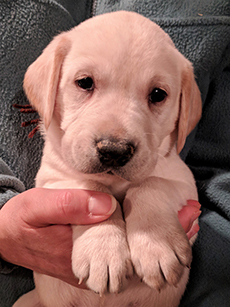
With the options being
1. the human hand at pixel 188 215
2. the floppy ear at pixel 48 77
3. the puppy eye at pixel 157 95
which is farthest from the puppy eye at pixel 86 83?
the human hand at pixel 188 215

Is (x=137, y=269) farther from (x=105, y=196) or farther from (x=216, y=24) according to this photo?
(x=216, y=24)

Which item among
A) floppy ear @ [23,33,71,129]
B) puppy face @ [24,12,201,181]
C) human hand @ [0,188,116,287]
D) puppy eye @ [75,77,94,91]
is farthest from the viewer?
floppy ear @ [23,33,71,129]

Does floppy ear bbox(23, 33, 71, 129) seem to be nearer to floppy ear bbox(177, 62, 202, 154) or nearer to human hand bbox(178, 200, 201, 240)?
floppy ear bbox(177, 62, 202, 154)

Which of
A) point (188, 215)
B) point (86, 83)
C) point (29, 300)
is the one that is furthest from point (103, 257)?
point (29, 300)

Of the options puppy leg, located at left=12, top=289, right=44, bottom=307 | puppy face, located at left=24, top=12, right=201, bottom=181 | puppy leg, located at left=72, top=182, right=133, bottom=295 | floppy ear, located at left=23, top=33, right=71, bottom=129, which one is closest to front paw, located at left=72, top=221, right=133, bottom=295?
puppy leg, located at left=72, top=182, right=133, bottom=295

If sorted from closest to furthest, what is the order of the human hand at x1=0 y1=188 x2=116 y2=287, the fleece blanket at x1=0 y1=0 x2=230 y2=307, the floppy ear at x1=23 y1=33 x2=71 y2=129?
1. the human hand at x1=0 y1=188 x2=116 y2=287
2. the floppy ear at x1=23 y1=33 x2=71 y2=129
3. the fleece blanket at x1=0 y1=0 x2=230 y2=307

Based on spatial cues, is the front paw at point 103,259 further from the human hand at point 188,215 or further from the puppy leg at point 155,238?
the human hand at point 188,215
